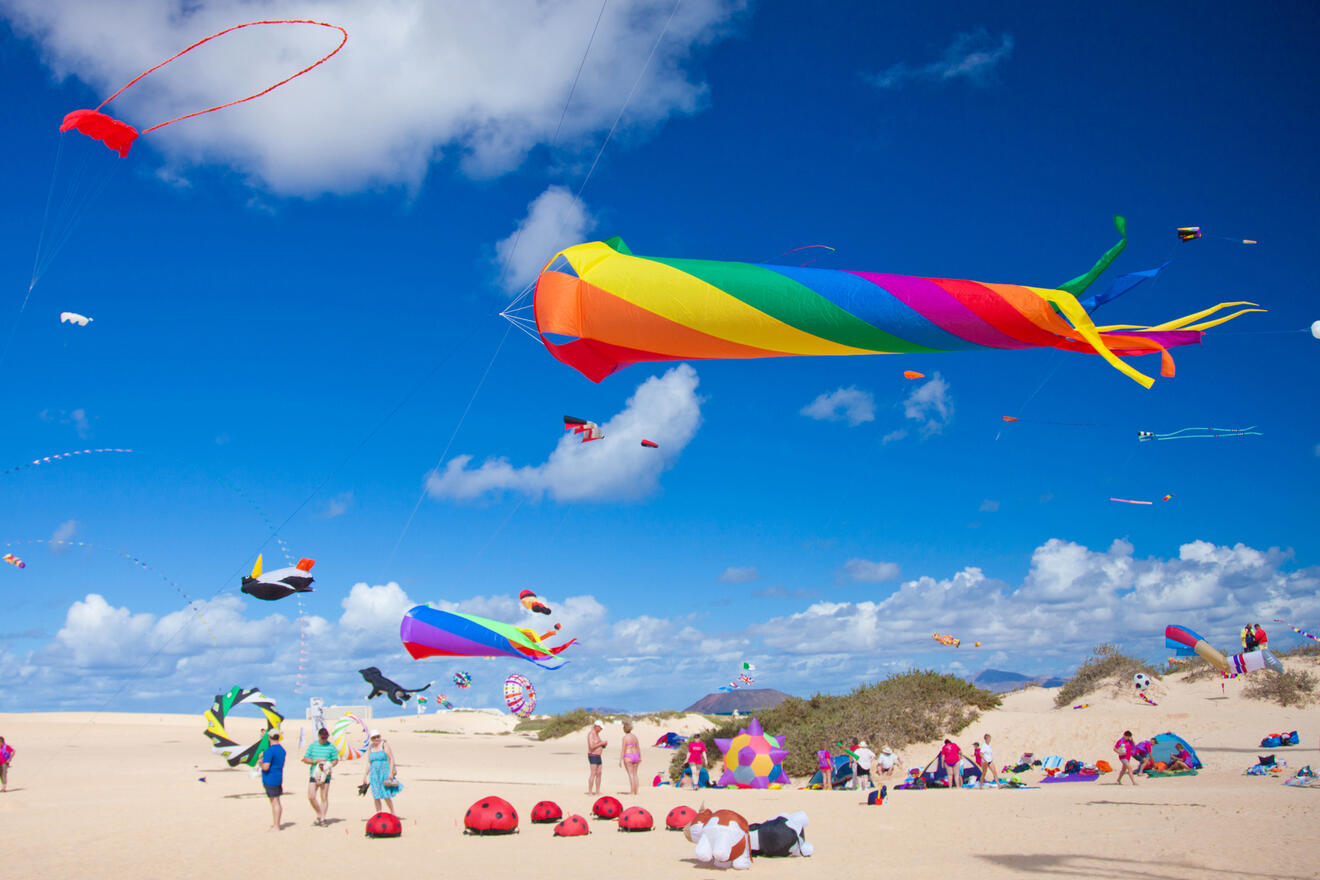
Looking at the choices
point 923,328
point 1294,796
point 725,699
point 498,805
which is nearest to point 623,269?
point 923,328

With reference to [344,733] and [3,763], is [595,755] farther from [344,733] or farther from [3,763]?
[3,763]

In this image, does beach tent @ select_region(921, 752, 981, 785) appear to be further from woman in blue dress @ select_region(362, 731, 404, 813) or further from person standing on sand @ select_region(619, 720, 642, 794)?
woman in blue dress @ select_region(362, 731, 404, 813)

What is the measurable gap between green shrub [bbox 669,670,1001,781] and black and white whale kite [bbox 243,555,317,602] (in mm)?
7960

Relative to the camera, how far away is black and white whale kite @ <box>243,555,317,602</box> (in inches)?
440

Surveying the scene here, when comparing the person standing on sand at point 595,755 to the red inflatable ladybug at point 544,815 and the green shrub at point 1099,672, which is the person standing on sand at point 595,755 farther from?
the green shrub at point 1099,672

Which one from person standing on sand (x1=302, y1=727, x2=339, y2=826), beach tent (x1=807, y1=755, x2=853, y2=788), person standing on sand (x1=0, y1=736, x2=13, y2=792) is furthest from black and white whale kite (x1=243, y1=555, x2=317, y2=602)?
beach tent (x1=807, y1=755, x2=853, y2=788)

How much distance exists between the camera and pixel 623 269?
7426mm

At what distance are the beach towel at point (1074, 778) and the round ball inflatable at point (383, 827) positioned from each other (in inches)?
426

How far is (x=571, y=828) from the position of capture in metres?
8.58

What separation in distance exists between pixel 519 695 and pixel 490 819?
20.6 meters

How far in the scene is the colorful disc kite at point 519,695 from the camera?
28.4 metres

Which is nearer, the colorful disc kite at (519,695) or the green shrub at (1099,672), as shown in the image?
the green shrub at (1099,672)

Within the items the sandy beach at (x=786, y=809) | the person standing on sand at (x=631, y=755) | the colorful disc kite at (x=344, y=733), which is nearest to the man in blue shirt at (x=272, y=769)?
the sandy beach at (x=786, y=809)

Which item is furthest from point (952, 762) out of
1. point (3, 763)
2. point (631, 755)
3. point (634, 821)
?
point (3, 763)
